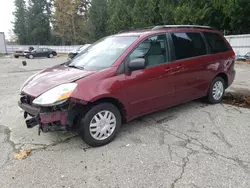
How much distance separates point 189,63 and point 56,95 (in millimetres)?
2639

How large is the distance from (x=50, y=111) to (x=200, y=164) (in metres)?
2.09

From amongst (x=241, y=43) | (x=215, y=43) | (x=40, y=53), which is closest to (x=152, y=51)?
(x=215, y=43)

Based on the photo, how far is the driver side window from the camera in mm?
3621

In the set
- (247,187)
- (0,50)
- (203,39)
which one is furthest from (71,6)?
(247,187)

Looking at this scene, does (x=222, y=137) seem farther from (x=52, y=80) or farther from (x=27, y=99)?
(x=27, y=99)

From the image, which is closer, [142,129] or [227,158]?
[227,158]

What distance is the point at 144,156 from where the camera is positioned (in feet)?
9.80

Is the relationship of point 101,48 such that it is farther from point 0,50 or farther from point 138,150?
point 0,50

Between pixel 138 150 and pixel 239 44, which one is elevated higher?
pixel 239 44

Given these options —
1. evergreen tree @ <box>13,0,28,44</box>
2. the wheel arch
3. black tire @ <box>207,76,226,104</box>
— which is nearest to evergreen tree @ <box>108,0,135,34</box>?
black tire @ <box>207,76,226,104</box>

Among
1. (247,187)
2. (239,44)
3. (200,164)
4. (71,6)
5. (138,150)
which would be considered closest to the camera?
(247,187)

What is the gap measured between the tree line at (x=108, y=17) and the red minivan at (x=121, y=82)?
12.4 m

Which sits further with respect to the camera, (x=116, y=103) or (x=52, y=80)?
(x=116, y=103)

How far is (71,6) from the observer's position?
41406 mm
